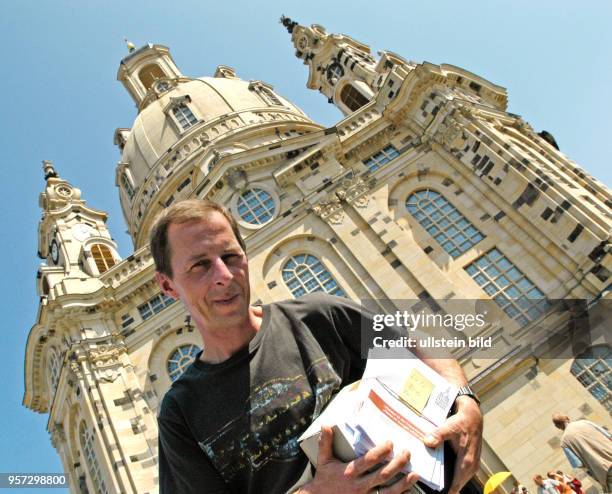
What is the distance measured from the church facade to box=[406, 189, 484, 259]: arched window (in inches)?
2.7

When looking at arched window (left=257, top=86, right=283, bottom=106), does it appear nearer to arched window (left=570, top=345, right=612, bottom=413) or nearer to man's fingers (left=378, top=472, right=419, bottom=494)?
arched window (left=570, top=345, right=612, bottom=413)

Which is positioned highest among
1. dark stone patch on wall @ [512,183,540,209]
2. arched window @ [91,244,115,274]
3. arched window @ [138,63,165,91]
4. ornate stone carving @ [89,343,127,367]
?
arched window @ [138,63,165,91]

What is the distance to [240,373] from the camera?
359 centimetres

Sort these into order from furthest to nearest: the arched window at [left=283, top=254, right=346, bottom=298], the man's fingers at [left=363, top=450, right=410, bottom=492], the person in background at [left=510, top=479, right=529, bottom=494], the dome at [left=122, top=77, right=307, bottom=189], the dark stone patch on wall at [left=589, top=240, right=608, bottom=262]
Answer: the dome at [left=122, top=77, right=307, bottom=189], the arched window at [left=283, top=254, right=346, bottom=298], the dark stone patch on wall at [left=589, top=240, right=608, bottom=262], the person in background at [left=510, top=479, right=529, bottom=494], the man's fingers at [left=363, top=450, right=410, bottom=492]

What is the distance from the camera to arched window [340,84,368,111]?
35.1m

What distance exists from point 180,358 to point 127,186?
68.1 ft

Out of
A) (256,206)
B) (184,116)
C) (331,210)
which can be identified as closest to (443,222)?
(331,210)

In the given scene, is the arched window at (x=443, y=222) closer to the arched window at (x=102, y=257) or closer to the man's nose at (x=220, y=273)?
the arched window at (x=102, y=257)

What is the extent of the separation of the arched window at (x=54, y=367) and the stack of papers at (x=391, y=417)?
79.2 ft

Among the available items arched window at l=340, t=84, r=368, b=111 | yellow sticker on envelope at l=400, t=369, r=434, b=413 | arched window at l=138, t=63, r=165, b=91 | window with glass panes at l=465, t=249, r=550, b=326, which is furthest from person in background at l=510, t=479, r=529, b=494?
arched window at l=138, t=63, r=165, b=91

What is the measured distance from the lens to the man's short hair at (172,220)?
3727 millimetres

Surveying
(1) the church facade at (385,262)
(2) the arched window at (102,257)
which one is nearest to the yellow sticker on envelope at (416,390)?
(1) the church facade at (385,262)

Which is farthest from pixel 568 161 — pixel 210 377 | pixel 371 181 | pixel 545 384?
pixel 210 377

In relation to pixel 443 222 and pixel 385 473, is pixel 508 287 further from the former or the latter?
pixel 385 473
